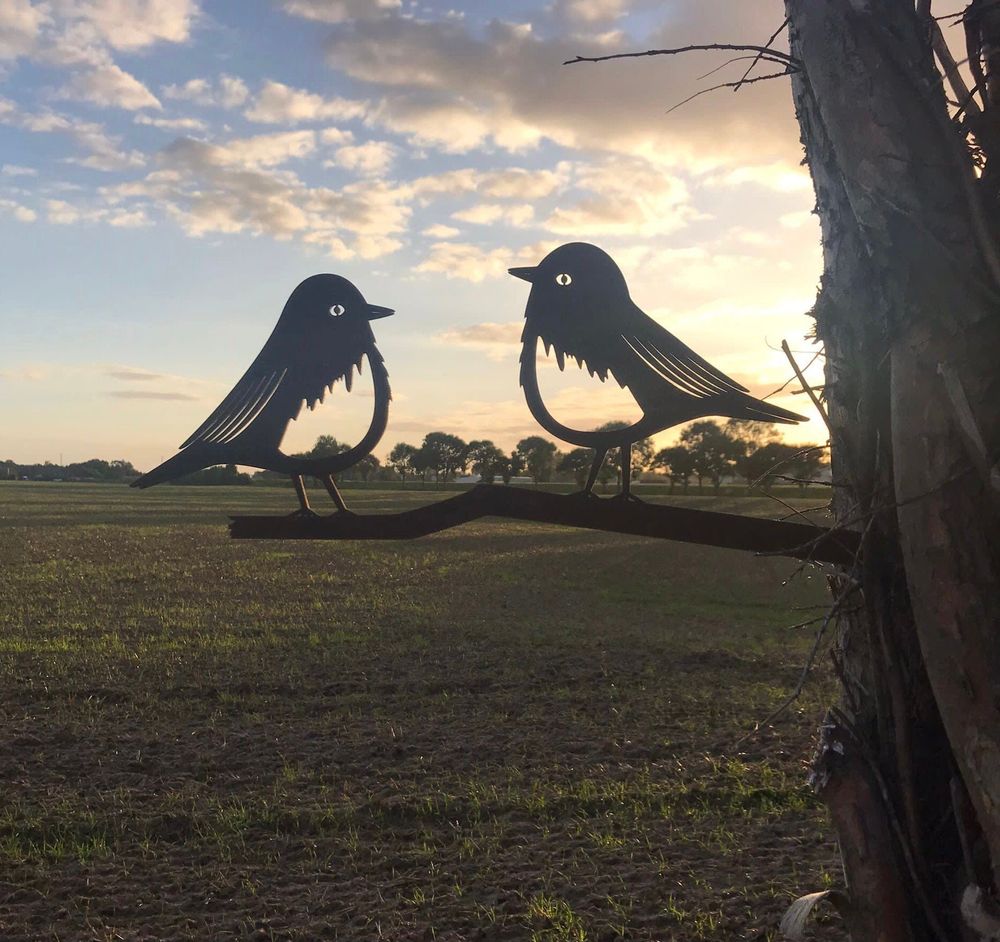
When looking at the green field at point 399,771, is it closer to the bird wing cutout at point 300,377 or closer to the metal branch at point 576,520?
the metal branch at point 576,520

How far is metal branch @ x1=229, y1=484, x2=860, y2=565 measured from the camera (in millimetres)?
2895

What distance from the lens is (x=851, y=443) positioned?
2205mm

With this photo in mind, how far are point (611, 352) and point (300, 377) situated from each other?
4.10 feet

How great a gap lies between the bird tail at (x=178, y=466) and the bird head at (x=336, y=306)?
2.23 ft

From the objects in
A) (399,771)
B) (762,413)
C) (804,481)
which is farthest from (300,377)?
(399,771)

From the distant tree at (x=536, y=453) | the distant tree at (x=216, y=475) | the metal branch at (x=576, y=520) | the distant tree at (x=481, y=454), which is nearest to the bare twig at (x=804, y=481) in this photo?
the metal branch at (x=576, y=520)

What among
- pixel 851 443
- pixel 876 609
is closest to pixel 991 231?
pixel 851 443

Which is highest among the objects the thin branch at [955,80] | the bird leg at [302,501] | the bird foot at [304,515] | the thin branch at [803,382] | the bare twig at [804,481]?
the thin branch at [955,80]

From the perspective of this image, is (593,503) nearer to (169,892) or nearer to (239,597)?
(169,892)

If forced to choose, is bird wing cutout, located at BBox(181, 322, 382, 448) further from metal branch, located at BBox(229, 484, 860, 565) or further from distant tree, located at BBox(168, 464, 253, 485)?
metal branch, located at BBox(229, 484, 860, 565)

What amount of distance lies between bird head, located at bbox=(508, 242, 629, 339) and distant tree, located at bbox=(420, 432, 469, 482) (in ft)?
76.9

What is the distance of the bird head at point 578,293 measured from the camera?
12.0 ft

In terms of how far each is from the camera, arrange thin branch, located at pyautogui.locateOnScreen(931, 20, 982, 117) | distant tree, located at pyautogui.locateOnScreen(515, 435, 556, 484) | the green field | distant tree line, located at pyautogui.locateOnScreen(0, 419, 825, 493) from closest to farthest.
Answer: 1. thin branch, located at pyautogui.locateOnScreen(931, 20, 982, 117)
2. the green field
3. distant tree line, located at pyautogui.locateOnScreen(0, 419, 825, 493)
4. distant tree, located at pyautogui.locateOnScreen(515, 435, 556, 484)

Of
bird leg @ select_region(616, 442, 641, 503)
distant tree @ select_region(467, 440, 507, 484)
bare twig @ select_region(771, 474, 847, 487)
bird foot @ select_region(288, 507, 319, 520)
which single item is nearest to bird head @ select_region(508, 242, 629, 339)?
bird leg @ select_region(616, 442, 641, 503)
